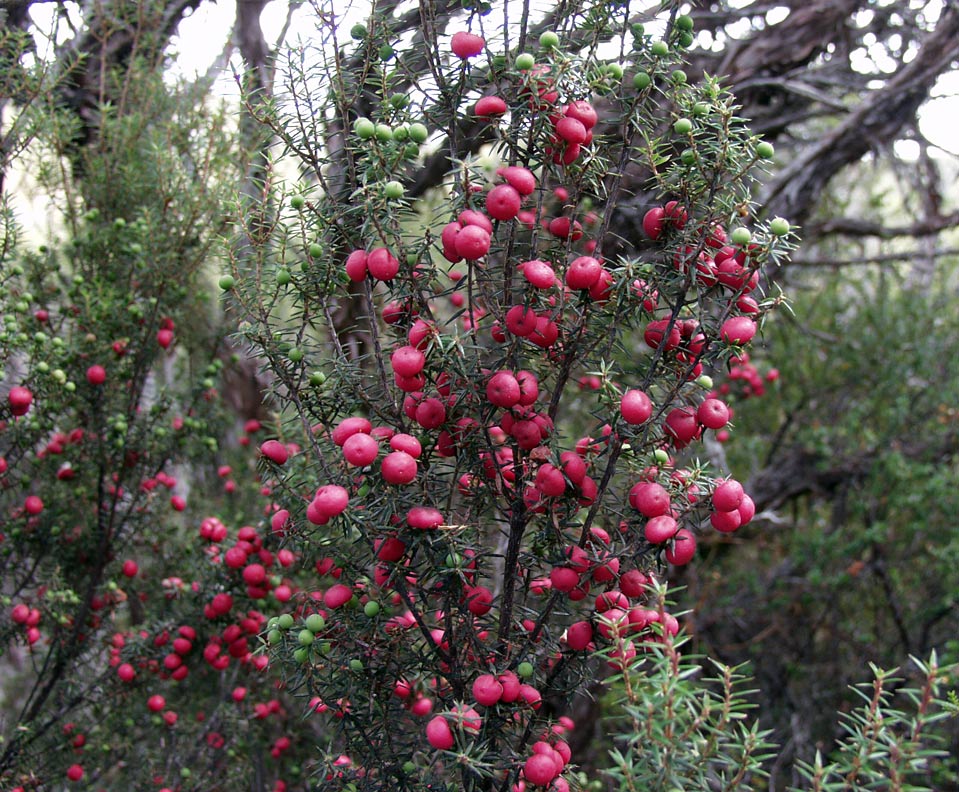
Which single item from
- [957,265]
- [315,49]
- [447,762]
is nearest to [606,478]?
[447,762]

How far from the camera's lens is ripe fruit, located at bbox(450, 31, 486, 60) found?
139cm

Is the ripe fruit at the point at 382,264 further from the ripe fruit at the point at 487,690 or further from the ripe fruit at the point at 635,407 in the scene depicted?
the ripe fruit at the point at 487,690

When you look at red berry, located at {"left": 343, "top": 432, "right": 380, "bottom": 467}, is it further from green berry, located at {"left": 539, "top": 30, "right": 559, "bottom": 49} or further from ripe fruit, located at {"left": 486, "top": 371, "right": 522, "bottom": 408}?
green berry, located at {"left": 539, "top": 30, "right": 559, "bottom": 49}

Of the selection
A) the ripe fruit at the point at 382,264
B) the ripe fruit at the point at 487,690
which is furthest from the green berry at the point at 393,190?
the ripe fruit at the point at 487,690

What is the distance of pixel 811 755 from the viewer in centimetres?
436

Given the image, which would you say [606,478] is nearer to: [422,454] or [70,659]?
[422,454]

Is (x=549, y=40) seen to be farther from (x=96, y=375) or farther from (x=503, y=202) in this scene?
(x=96, y=375)

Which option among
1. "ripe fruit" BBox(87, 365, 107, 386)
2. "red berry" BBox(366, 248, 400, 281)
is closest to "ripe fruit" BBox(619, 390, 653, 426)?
"red berry" BBox(366, 248, 400, 281)

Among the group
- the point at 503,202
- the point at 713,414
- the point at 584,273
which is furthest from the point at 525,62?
the point at 713,414

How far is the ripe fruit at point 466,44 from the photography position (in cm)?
139

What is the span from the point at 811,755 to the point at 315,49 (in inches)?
174

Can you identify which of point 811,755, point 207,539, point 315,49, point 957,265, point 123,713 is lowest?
point 811,755

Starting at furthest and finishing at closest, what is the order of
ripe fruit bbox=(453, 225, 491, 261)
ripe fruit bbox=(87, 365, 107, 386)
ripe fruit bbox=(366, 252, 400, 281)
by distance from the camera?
ripe fruit bbox=(87, 365, 107, 386)
ripe fruit bbox=(366, 252, 400, 281)
ripe fruit bbox=(453, 225, 491, 261)

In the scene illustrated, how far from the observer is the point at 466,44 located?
1391 mm
